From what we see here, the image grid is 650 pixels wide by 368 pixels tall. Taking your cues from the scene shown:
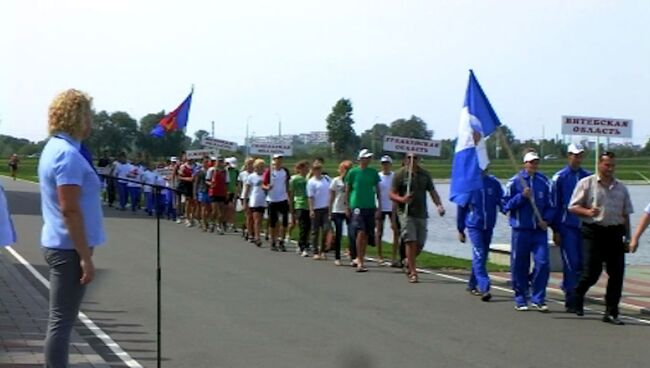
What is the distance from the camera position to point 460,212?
46.8 feet

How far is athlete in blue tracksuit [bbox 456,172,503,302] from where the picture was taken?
13547 mm

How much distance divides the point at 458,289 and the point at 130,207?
2213 centimetres

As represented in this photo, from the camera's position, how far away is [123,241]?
70.2 ft

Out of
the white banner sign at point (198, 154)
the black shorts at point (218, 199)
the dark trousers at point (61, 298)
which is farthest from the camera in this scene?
the white banner sign at point (198, 154)

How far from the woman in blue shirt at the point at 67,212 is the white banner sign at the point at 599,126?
965 cm

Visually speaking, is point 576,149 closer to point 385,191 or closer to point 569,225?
point 569,225

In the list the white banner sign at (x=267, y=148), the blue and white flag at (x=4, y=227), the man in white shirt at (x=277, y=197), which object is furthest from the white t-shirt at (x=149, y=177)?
the blue and white flag at (x=4, y=227)

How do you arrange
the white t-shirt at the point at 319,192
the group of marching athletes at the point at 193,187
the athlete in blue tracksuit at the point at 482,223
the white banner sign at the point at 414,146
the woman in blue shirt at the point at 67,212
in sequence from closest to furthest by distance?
the woman in blue shirt at the point at 67,212
the athlete in blue tracksuit at the point at 482,223
the white banner sign at the point at 414,146
the white t-shirt at the point at 319,192
the group of marching athletes at the point at 193,187

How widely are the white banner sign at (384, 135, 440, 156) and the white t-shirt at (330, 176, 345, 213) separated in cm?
106

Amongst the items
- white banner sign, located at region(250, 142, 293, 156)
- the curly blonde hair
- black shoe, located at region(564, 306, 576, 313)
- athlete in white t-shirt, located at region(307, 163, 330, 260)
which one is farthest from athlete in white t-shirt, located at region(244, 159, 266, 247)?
the curly blonde hair

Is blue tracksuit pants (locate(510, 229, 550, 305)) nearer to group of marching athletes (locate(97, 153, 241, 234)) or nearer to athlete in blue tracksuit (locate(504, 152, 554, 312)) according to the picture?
athlete in blue tracksuit (locate(504, 152, 554, 312))

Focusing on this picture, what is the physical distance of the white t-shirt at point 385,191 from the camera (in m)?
18.1

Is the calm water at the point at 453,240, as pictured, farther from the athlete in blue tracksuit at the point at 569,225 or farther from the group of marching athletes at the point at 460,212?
the athlete in blue tracksuit at the point at 569,225

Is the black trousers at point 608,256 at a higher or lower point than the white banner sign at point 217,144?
lower
